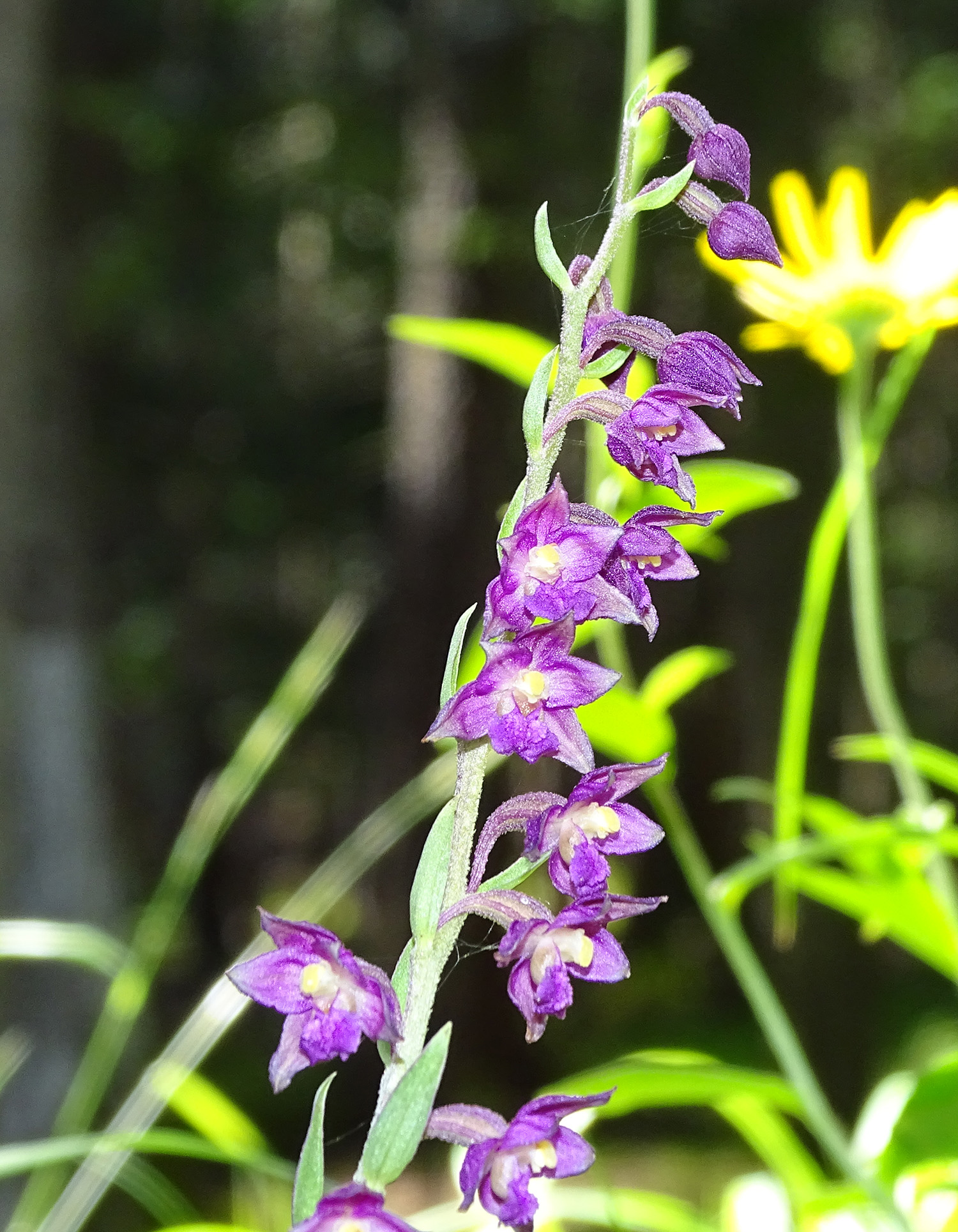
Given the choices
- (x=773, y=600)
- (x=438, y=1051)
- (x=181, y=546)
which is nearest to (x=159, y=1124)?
(x=773, y=600)

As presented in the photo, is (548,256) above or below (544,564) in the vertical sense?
above

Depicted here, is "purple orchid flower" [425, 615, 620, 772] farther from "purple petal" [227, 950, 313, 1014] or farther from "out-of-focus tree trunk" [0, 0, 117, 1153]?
"out-of-focus tree trunk" [0, 0, 117, 1153]

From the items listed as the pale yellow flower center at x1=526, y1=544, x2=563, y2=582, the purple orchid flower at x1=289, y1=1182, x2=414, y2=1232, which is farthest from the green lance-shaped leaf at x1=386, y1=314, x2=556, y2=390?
the purple orchid flower at x1=289, y1=1182, x2=414, y2=1232

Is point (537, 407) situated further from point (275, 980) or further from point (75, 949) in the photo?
Result: point (75, 949)

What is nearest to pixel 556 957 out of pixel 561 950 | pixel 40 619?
pixel 561 950

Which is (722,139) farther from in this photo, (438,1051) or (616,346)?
(438,1051)

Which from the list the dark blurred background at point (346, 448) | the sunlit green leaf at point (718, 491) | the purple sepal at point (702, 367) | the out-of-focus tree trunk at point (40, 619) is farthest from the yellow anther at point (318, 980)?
the out-of-focus tree trunk at point (40, 619)

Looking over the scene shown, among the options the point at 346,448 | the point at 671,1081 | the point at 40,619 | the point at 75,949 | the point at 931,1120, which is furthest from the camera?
the point at 346,448
